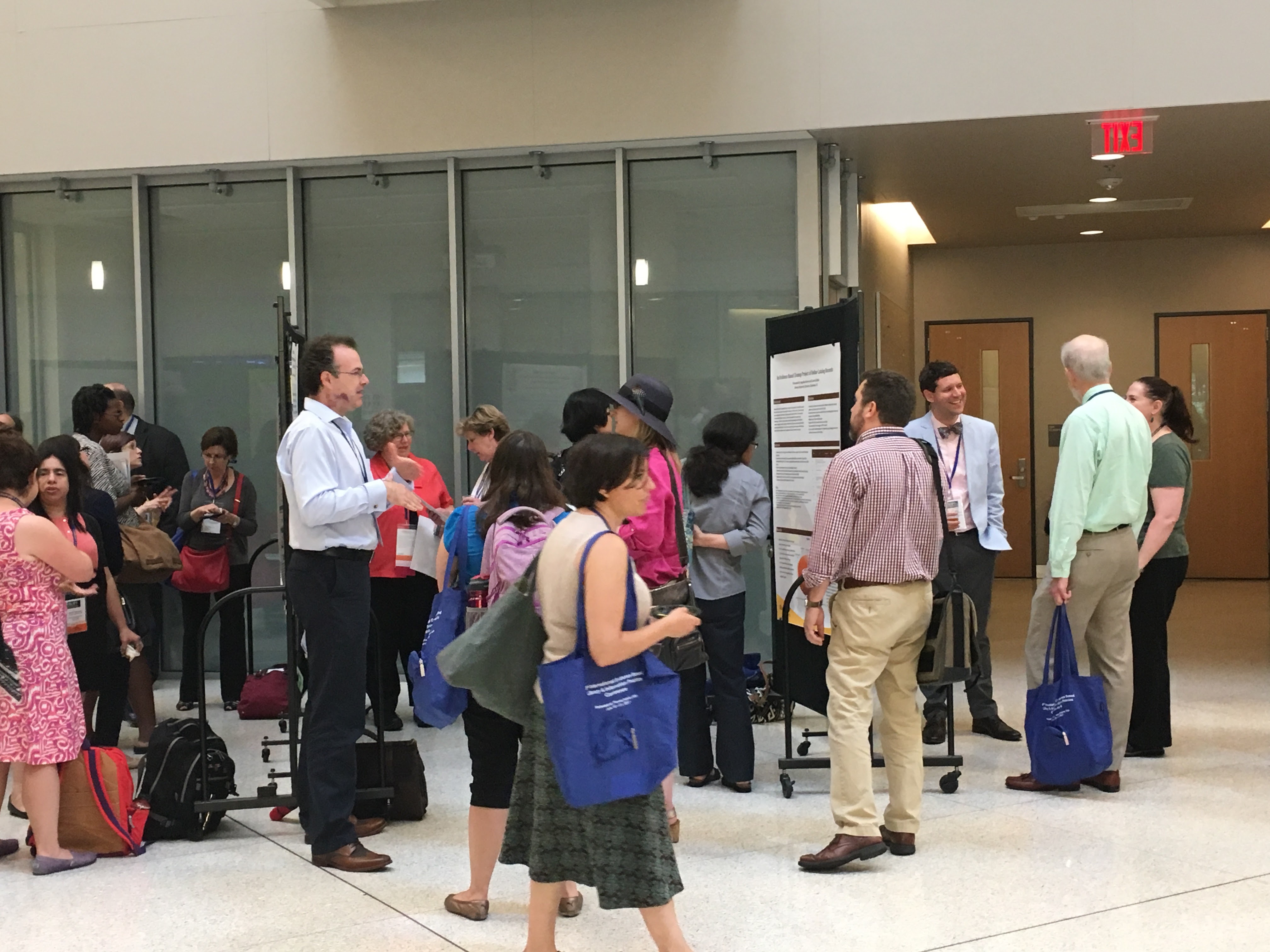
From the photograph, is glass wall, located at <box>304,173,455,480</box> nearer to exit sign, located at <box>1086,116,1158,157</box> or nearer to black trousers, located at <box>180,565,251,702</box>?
black trousers, located at <box>180,565,251,702</box>

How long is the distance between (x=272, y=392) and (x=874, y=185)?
177 inches

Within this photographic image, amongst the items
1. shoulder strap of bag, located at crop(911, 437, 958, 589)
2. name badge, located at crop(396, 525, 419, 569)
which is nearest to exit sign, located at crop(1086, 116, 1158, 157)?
shoulder strap of bag, located at crop(911, 437, 958, 589)

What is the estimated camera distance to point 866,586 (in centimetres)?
446

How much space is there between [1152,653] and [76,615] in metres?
4.72

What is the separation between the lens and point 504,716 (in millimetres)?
3391

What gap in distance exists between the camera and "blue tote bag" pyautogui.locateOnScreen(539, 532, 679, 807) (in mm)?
3076

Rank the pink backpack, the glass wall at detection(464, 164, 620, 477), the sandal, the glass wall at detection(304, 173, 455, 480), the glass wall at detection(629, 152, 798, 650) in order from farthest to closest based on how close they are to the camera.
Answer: the glass wall at detection(304, 173, 455, 480), the glass wall at detection(464, 164, 620, 477), the glass wall at detection(629, 152, 798, 650), the sandal, the pink backpack

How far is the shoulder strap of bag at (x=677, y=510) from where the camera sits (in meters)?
4.63

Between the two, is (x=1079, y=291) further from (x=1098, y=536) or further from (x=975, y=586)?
(x=1098, y=536)

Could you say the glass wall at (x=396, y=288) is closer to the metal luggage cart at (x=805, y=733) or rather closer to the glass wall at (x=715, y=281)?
the glass wall at (x=715, y=281)

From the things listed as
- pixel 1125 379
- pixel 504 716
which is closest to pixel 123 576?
pixel 504 716

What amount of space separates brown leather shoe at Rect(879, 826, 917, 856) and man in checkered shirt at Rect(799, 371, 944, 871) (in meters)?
0.15

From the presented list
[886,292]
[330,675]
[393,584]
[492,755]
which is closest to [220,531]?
[393,584]

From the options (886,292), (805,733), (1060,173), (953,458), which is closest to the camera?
(805,733)
